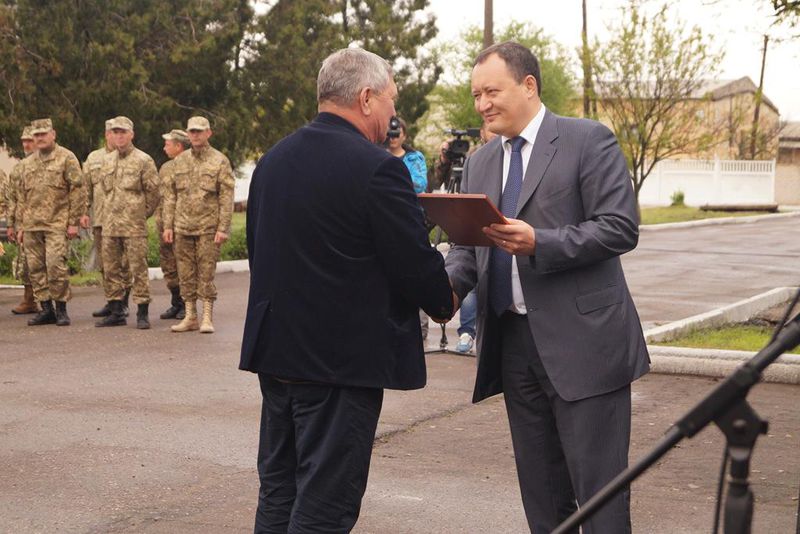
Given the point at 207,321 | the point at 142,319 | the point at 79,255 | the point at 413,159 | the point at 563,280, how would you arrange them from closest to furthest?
the point at 563,280
the point at 413,159
the point at 207,321
the point at 142,319
the point at 79,255

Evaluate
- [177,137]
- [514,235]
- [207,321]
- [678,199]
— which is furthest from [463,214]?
[678,199]

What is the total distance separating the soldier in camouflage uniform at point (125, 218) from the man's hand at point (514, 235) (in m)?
8.99

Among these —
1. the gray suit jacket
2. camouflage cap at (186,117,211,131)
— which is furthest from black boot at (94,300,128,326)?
the gray suit jacket

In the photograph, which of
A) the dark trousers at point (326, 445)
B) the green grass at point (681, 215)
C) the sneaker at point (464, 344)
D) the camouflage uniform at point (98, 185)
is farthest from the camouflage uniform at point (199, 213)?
the green grass at point (681, 215)

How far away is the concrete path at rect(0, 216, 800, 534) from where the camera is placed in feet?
18.7

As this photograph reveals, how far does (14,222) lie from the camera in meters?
13.1

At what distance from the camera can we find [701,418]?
7.55 feet

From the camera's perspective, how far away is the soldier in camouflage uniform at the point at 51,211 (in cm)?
1255

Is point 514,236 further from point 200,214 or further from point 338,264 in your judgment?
point 200,214

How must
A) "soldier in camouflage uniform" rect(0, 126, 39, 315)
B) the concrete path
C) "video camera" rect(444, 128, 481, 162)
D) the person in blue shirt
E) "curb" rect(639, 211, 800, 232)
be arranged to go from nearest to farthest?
the concrete path < the person in blue shirt < "video camera" rect(444, 128, 481, 162) < "soldier in camouflage uniform" rect(0, 126, 39, 315) < "curb" rect(639, 211, 800, 232)

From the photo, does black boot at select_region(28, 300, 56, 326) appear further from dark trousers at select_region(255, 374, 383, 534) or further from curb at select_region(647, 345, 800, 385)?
dark trousers at select_region(255, 374, 383, 534)

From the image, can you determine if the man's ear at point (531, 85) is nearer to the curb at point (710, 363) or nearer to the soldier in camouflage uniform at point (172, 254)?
the curb at point (710, 363)

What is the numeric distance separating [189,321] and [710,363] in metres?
5.25

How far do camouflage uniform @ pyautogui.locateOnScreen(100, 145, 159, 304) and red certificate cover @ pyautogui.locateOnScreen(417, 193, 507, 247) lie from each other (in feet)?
28.6
